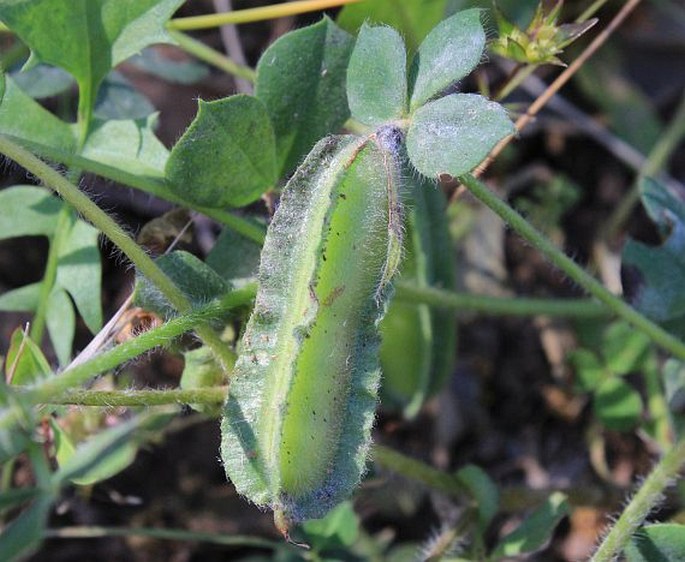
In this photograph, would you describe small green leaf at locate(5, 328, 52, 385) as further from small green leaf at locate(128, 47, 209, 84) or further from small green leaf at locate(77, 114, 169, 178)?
small green leaf at locate(128, 47, 209, 84)

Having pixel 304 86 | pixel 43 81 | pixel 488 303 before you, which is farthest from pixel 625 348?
pixel 43 81

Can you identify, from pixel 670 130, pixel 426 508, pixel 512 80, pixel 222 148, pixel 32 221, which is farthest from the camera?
pixel 670 130

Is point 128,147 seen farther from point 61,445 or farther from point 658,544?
point 658,544

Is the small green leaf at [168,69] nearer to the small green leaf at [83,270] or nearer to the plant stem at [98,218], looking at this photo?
the small green leaf at [83,270]

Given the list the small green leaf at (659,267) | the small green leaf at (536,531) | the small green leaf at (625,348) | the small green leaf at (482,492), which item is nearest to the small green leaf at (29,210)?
the small green leaf at (482,492)

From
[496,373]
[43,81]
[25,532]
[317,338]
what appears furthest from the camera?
[496,373]

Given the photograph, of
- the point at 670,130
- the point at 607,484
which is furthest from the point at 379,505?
the point at 670,130

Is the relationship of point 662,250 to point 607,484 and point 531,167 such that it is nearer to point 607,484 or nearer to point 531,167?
point 607,484
